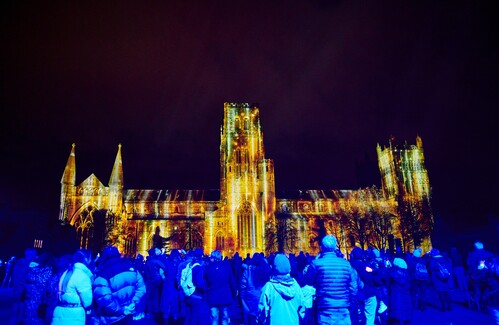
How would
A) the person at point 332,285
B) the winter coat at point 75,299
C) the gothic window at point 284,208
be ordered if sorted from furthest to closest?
the gothic window at point 284,208 → the person at point 332,285 → the winter coat at point 75,299

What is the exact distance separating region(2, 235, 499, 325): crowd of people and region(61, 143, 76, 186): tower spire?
54770mm

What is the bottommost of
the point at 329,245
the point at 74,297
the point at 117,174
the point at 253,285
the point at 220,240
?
the point at 253,285

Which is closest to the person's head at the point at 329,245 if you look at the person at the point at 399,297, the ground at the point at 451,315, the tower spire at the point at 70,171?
the person at the point at 399,297

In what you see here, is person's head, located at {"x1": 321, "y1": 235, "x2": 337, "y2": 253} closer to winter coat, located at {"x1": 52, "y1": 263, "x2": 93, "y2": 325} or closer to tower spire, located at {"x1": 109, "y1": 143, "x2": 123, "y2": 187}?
winter coat, located at {"x1": 52, "y1": 263, "x2": 93, "y2": 325}

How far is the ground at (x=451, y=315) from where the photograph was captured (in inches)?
425

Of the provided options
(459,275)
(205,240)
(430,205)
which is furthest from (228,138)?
(459,275)

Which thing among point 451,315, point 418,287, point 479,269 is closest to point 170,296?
point 418,287

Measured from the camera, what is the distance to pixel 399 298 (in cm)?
907

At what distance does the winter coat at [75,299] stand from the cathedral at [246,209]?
5134 cm

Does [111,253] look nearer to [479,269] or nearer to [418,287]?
[418,287]

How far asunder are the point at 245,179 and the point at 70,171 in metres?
32.4

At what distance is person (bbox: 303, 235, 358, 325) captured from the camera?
5.35m

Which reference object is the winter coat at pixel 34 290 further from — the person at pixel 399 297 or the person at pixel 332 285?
the person at pixel 399 297

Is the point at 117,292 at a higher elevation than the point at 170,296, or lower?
higher
